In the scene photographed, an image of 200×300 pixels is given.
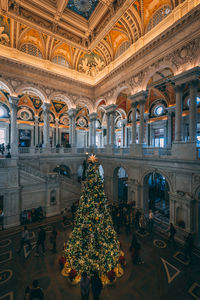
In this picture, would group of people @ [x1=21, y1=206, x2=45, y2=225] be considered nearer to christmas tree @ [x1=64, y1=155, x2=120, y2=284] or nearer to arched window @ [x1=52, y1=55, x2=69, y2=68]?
christmas tree @ [x1=64, y1=155, x2=120, y2=284]

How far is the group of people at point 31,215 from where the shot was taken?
11.5m

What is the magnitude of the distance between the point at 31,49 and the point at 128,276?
20047mm

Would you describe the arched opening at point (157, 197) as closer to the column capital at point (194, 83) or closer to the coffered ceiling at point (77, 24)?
the column capital at point (194, 83)

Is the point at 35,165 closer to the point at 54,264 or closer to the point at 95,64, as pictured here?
the point at 54,264

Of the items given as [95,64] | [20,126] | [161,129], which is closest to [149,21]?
[95,64]

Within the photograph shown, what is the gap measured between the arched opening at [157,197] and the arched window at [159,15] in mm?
11863

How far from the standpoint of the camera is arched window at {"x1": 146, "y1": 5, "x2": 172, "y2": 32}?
10.8 m

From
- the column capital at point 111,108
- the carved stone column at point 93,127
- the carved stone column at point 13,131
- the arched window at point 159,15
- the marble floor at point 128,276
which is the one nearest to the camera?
the marble floor at point 128,276

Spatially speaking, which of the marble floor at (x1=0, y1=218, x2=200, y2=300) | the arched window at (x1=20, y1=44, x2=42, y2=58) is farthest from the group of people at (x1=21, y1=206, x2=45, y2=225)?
the arched window at (x1=20, y1=44, x2=42, y2=58)

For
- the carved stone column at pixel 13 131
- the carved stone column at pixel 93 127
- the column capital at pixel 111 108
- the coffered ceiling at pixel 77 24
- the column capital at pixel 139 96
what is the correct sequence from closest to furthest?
the coffered ceiling at pixel 77 24, the column capital at pixel 139 96, the carved stone column at pixel 13 131, the column capital at pixel 111 108, the carved stone column at pixel 93 127

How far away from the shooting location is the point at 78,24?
13.2 meters

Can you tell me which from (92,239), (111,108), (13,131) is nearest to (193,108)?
(111,108)

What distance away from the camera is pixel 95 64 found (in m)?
17.9

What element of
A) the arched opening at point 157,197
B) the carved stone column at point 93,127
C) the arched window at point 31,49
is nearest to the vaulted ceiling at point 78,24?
the arched window at point 31,49
